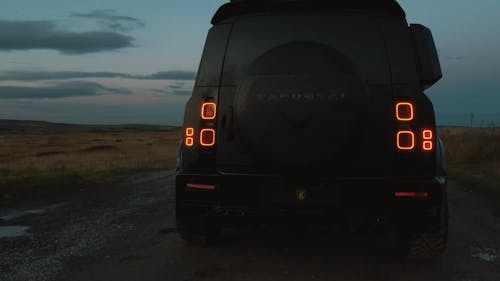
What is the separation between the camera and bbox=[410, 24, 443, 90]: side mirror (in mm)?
4191

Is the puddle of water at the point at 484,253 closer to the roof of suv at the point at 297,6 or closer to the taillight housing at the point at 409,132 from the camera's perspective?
the taillight housing at the point at 409,132

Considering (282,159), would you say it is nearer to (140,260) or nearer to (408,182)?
(408,182)

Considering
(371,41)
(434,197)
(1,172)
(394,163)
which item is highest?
(371,41)

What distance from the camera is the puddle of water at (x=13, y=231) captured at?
6.38 meters

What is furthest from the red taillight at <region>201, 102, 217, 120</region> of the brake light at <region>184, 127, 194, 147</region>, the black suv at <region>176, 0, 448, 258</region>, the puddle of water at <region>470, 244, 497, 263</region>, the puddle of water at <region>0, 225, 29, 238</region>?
the puddle of water at <region>0, 225, 29, 238</region>

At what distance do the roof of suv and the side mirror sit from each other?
0.20 meters

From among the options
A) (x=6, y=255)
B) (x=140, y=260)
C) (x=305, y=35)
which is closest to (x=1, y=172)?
(x=6, y=255)

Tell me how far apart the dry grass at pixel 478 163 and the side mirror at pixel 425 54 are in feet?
22.9

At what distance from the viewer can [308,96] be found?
3.75m

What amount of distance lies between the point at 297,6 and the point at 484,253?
125 inches

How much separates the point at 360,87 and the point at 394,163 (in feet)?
2.23

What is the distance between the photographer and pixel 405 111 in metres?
3.91

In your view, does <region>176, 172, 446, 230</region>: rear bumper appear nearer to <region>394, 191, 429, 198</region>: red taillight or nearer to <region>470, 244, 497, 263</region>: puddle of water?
<region>394, 191, 429, 198</region>: red taillight

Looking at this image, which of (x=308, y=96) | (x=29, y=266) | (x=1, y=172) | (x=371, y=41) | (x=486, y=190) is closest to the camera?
(x=308, y=96)
